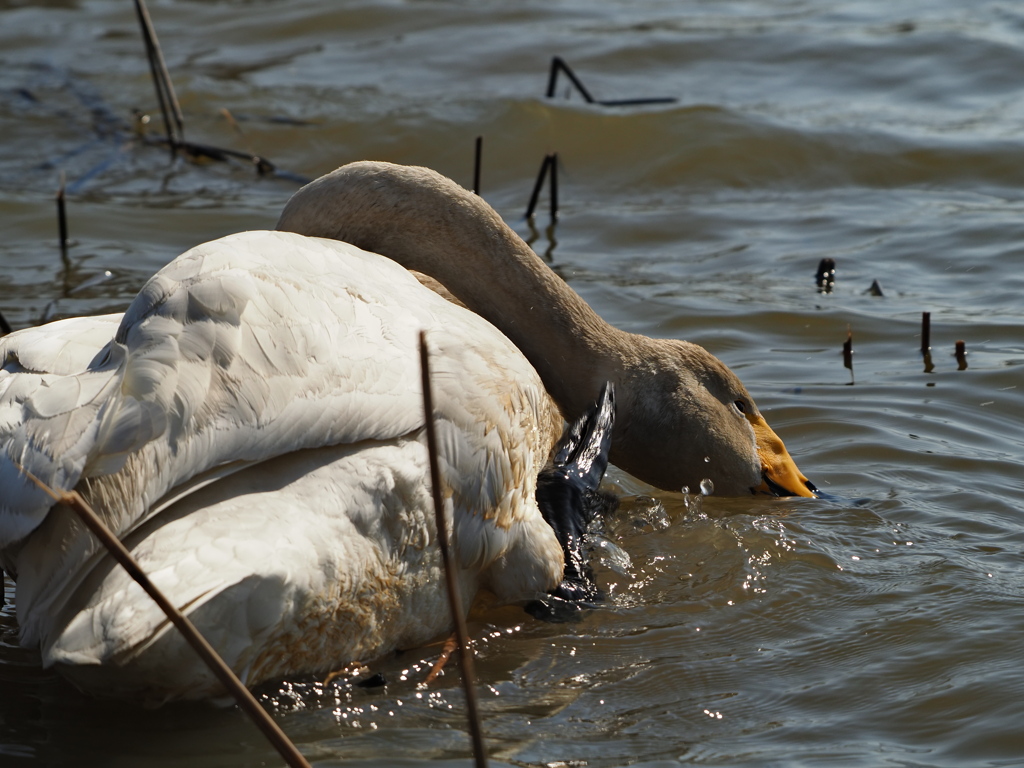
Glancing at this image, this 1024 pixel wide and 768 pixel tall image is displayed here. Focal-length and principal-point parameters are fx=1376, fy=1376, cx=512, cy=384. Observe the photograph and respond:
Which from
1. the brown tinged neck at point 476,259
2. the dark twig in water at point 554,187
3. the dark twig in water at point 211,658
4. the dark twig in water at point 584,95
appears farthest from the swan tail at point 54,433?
the dark twig in water at point 584,95

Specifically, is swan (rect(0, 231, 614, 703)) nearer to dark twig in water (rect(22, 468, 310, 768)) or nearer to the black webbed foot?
the black webbed foot

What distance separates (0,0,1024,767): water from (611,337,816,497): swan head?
0.42 feet

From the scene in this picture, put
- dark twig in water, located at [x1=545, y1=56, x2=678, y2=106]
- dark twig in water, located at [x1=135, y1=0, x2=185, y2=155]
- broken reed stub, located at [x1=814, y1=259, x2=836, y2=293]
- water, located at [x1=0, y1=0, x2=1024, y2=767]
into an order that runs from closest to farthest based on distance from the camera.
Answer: water, located at [x1=0, y1=0, x2=1024, y2=767], broken reed stub, located at [x1=814, y1=259, x2=836, y2=293], dark twig in water, located at [x1=135, y1=0, x2=185, y2=155], dark twig in water, located at [x1=545, y1=56, x2=678, y2=106]

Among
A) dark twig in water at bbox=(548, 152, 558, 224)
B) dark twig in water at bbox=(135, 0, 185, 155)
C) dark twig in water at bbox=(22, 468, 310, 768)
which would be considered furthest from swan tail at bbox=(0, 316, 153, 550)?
dark twig in water at bbox=(135, 0, 185, 155)

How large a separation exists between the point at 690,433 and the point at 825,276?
261 cm

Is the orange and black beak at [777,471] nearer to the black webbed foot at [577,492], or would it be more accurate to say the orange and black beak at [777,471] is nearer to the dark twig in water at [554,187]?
the black webbed foot at [577,492]

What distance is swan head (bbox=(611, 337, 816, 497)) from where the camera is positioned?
4.88m

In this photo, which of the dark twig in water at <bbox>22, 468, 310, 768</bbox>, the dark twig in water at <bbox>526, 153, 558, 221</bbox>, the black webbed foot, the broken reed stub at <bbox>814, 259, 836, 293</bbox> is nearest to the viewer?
the dark twig in water at <bbox>22, 468, 310, 768</bbox>

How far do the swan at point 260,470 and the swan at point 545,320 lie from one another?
0.79 metres

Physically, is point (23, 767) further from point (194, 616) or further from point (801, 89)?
point (801, 89)

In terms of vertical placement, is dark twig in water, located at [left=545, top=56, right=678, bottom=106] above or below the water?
above

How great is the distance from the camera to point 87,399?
3.09 metres

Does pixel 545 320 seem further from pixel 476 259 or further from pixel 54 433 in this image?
pixel 54 433

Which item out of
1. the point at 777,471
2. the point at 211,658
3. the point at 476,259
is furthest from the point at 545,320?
the point at 211,658
